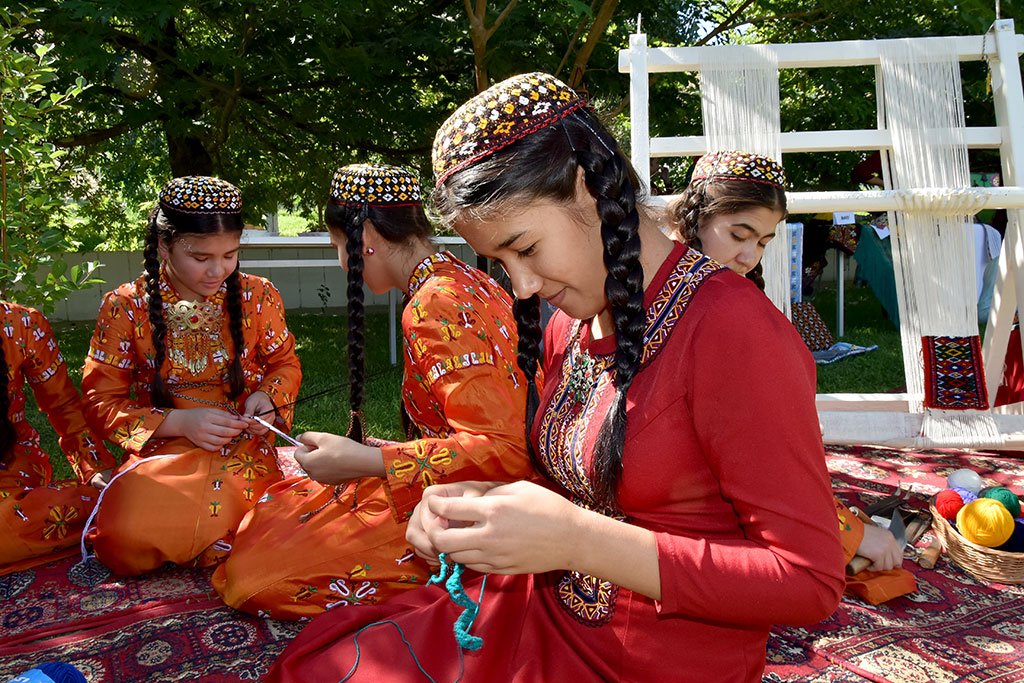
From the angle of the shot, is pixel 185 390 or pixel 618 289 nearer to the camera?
pixel 618 289

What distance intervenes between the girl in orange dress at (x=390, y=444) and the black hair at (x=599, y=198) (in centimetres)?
79

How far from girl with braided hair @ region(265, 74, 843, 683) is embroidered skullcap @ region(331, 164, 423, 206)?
1.10m

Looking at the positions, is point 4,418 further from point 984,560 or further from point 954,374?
point 954,374

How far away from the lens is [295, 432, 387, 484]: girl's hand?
80.0 inches

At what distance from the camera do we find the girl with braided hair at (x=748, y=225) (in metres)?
2.53

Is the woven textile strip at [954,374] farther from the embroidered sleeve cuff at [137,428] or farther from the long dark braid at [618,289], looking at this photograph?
the embroidered sleeve cuff at [137,428]

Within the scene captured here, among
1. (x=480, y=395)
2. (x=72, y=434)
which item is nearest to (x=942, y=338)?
(x=480, y=395)

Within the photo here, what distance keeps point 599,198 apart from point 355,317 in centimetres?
149

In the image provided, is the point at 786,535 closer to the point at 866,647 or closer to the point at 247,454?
the point at 866,647

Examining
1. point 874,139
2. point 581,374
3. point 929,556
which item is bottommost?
point 929,556

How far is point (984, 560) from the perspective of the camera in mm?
2658

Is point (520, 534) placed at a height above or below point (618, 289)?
below

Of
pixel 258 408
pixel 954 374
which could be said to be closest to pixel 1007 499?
pixel 954 374

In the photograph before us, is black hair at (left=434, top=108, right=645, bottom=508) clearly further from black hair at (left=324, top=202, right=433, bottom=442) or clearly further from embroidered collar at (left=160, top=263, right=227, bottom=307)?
embroidered collar at (left=160, top=263, right=227, bottom=307)
